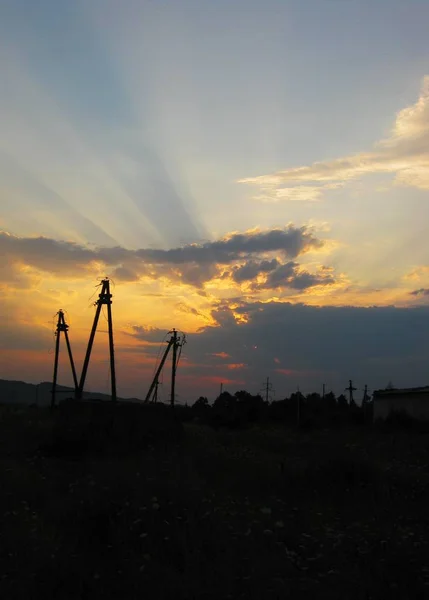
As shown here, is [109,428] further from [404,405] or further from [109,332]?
[404,405]

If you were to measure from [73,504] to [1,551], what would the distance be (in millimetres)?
2150

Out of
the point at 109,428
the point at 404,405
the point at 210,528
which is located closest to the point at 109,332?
the point at 109,428

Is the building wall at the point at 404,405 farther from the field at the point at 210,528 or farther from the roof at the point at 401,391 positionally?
the field at the point at 210,528

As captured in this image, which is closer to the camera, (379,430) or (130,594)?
(130,594)

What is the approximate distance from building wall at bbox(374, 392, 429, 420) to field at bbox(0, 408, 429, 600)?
22.5 metres

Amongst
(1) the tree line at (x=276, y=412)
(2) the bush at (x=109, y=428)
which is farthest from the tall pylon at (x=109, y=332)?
(1) the tree line at (x=276, y=412)

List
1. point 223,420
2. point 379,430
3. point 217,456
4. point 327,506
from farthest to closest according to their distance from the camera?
1. point 223,420
2. point 379,430
3. point 217,456
4. point 327,506

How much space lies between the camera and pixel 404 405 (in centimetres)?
3869

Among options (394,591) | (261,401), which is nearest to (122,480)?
(394,591)

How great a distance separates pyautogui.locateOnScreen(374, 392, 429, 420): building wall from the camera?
37031 mm

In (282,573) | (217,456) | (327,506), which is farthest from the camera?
(217,456)

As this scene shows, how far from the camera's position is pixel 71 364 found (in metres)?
38.5

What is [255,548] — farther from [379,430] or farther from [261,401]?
[261,401]

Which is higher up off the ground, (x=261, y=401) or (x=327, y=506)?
(x=261, y=401)
